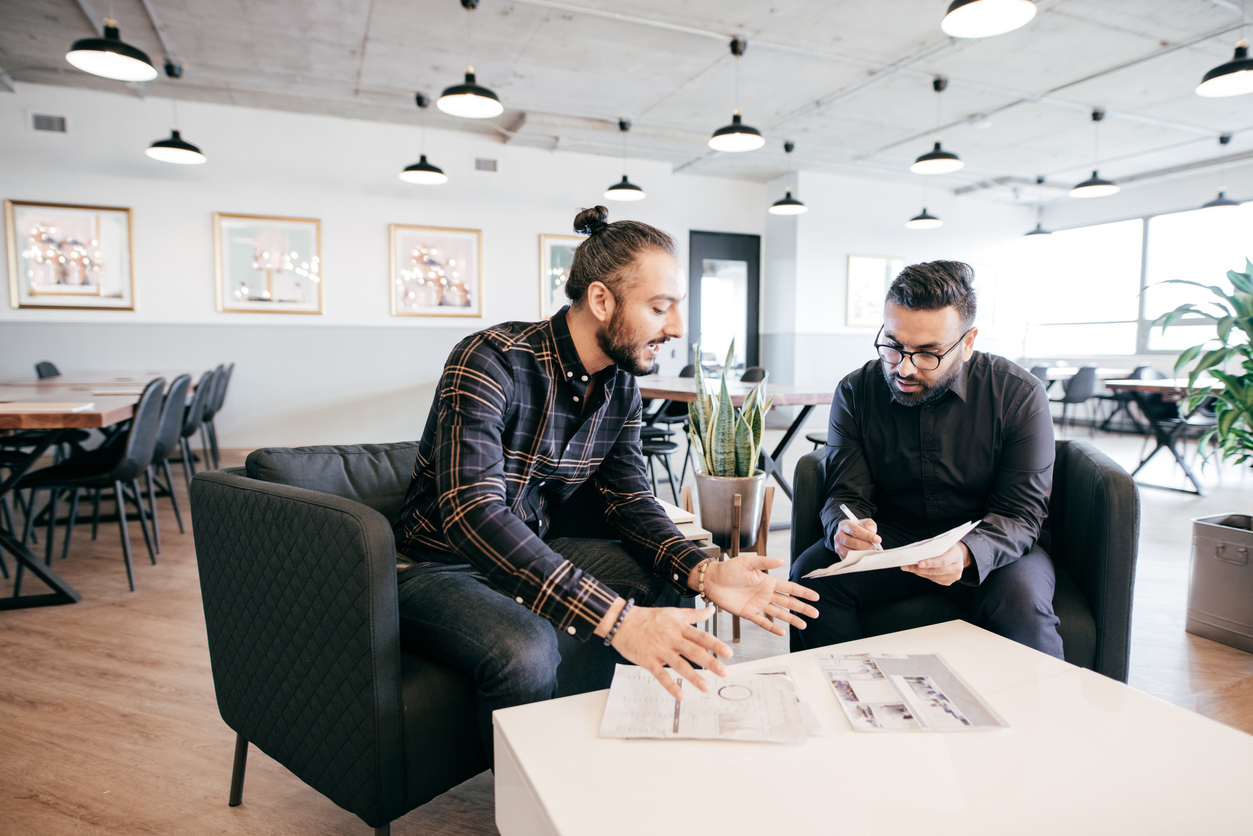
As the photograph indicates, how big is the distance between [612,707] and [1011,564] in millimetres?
1023

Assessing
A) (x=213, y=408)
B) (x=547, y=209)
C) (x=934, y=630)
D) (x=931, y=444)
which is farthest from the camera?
(x=547, y=209)

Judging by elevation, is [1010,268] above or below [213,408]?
above

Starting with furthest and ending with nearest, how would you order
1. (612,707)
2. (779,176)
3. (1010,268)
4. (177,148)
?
(1010,268) → (779,176) → (177,148) → (612,707)

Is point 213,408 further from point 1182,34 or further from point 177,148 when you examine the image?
point 1182,34

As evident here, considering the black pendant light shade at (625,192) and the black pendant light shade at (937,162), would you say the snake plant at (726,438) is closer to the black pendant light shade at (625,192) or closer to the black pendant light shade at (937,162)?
the black pendant light shade at (937,162)

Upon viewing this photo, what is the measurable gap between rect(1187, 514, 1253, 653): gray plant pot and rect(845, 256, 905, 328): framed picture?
20.7 feet

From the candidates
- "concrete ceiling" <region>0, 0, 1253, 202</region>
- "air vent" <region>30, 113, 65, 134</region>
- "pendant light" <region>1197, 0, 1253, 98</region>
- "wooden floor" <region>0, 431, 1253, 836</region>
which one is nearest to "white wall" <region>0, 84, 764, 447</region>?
"air vent" <region>30, 113, 65, 134</region>

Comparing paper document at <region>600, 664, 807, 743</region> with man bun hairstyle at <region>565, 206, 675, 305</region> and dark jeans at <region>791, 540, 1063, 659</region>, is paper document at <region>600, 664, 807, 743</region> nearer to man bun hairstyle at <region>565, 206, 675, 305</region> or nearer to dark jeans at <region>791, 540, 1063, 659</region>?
dark jeans at <region>791, 540, 1063, 659</region>

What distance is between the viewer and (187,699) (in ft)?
6.44

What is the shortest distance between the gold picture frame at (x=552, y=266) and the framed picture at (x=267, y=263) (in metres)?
2.02

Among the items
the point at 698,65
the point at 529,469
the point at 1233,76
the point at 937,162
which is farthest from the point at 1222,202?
the point at 529,469

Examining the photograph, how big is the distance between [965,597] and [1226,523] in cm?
161

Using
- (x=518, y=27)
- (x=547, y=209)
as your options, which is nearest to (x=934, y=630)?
(x=518, y=27)

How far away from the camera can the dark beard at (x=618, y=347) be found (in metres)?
1.42
